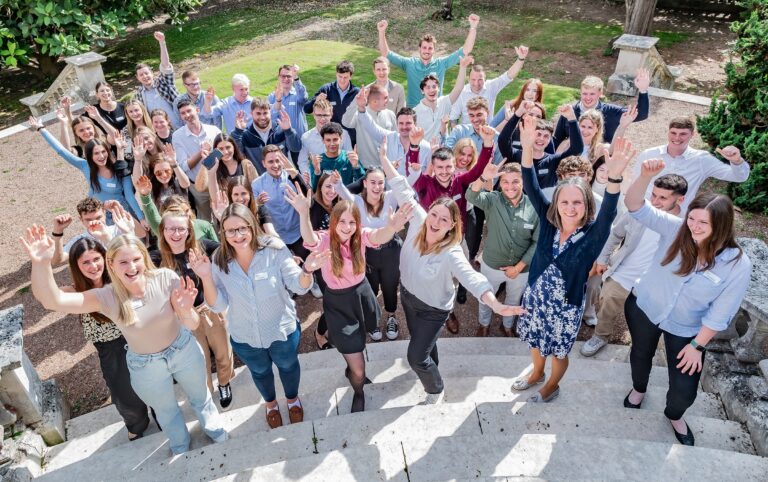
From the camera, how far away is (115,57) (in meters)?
17.4

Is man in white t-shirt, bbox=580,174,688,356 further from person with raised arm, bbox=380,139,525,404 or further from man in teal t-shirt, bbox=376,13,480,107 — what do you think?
man in teal t-shirt, bbox=376,13,480,107

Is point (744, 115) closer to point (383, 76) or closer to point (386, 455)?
point (383, 76)

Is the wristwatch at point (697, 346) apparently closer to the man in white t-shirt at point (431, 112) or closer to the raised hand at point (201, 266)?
the raised hand at point (201, 266)

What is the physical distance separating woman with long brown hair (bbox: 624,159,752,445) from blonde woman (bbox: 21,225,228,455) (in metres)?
3.64

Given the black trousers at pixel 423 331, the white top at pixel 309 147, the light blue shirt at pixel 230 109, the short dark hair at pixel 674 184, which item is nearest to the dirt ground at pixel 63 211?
the black trousers at pixel 423 331

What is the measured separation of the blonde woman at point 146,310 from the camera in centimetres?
377

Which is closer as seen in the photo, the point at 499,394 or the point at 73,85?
the point at 499,394

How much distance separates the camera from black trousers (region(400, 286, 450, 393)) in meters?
4.62

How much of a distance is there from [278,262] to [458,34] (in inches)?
622

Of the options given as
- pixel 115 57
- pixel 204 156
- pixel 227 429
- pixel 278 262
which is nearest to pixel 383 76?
pixel 204 156

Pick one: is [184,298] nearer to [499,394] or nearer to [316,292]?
[316,292]

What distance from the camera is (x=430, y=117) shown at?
25.7ft

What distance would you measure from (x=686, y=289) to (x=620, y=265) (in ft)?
4.44

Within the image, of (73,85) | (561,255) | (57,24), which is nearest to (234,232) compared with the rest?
(561,255)
